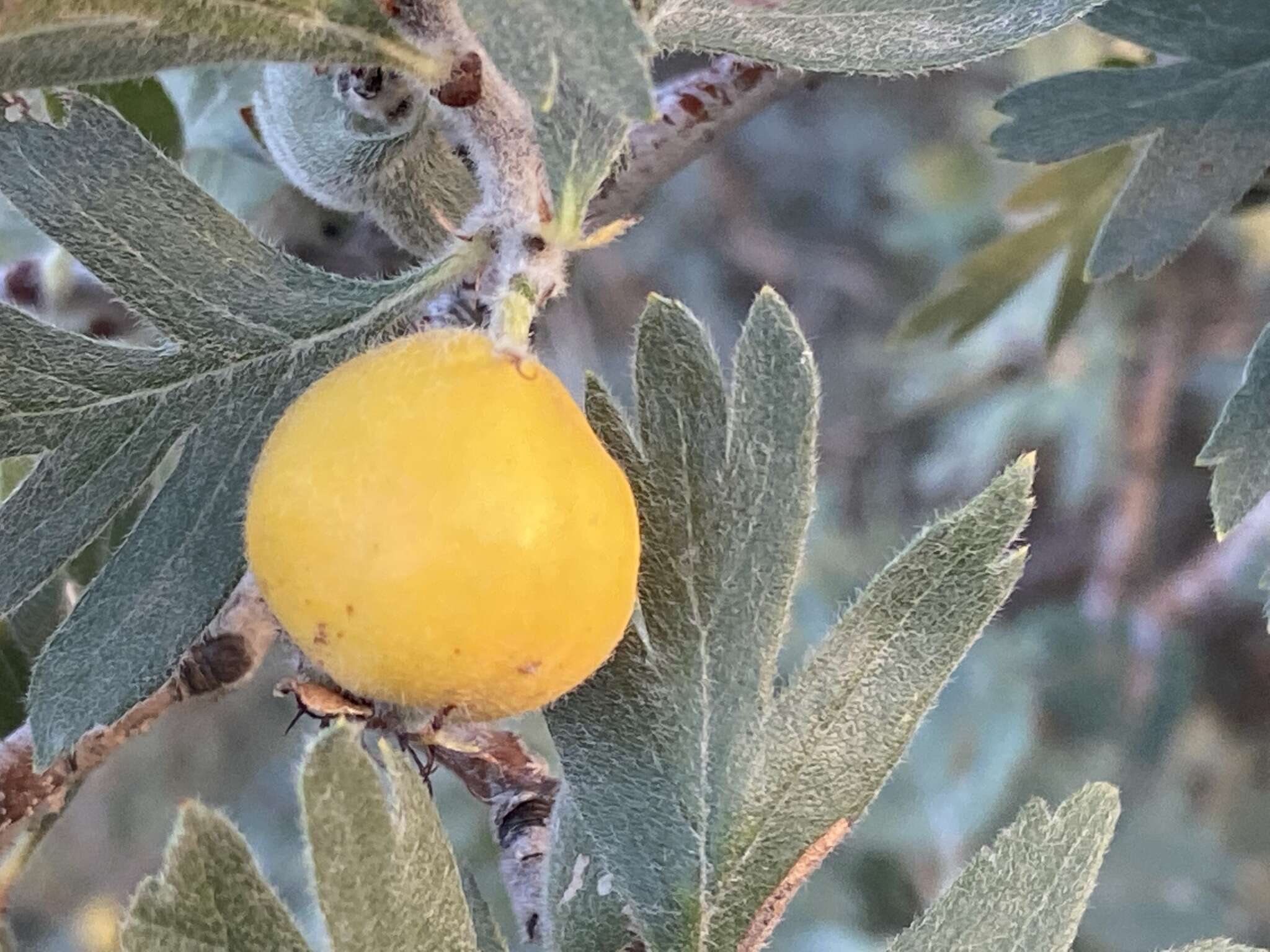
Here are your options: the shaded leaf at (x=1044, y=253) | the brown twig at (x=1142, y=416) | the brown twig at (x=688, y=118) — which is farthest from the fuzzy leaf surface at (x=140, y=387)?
the brown twig at (x=1142, y=416)

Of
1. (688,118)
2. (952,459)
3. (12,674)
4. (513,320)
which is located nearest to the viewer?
(513,320)

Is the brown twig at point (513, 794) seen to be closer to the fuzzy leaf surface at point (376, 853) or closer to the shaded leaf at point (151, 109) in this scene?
the fuzzy leaf surface at point (376, 853)

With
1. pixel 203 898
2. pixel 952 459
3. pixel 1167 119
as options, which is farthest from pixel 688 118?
pixel 952 459

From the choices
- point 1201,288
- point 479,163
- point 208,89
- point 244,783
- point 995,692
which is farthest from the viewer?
point 244,783

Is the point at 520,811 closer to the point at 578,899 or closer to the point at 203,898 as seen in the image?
the point at 578,899

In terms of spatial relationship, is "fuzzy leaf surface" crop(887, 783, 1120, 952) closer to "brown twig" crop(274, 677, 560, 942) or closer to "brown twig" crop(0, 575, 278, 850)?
"brown twig" crop(274, 677, 560, 942)

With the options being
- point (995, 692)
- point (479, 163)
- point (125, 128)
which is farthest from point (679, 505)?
point (995, 692)

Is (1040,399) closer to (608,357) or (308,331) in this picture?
(608,357)
